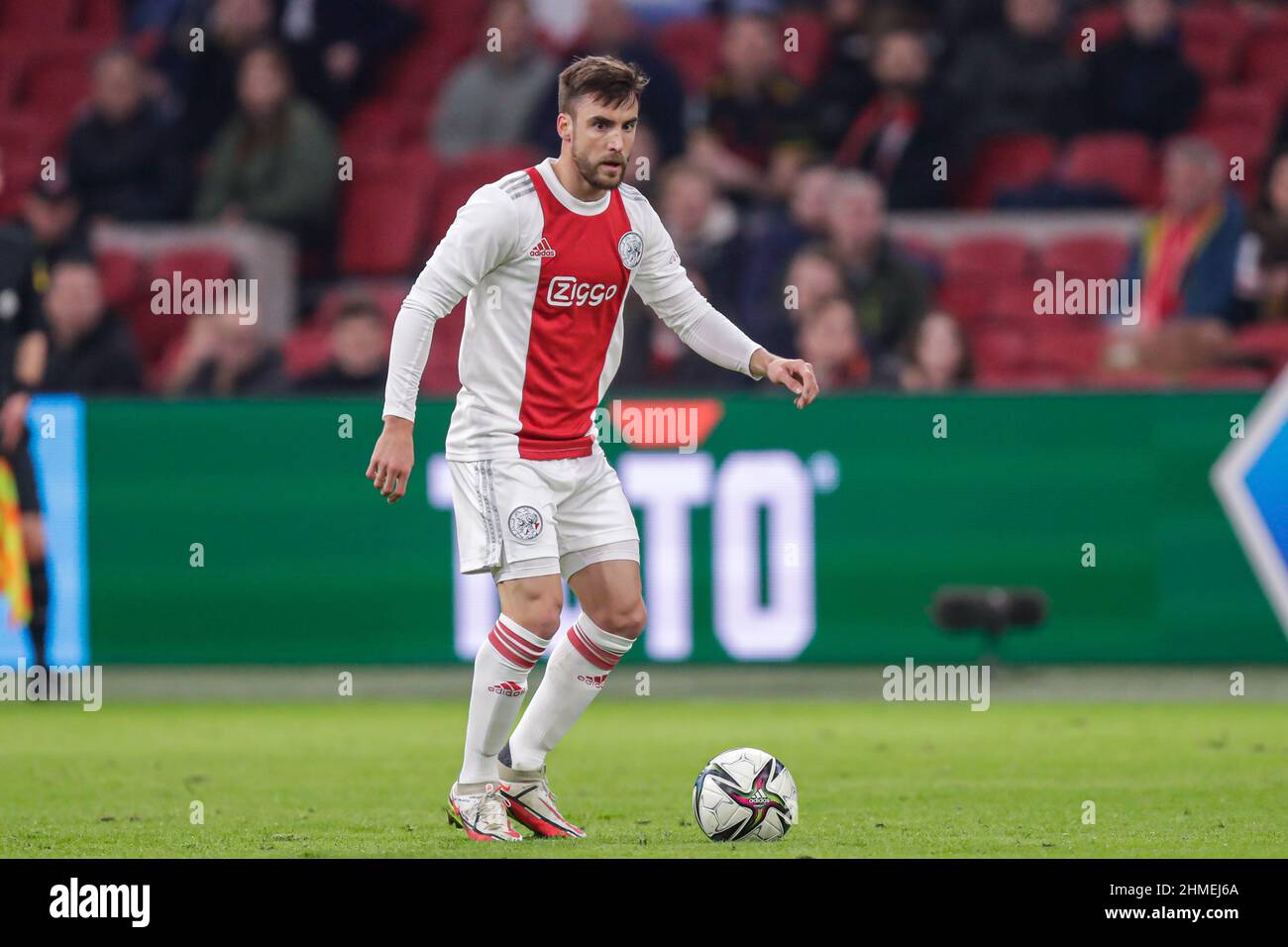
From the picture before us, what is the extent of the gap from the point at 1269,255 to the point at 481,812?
27.6 ft

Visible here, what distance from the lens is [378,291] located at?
49.3 feet

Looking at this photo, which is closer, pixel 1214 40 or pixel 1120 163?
pixel 1120 163

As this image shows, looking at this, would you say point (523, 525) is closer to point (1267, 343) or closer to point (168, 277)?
point (1267, 343)

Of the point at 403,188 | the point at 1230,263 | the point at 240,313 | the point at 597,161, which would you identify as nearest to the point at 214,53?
the point at 403,188

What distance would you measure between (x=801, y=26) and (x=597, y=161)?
1014cm

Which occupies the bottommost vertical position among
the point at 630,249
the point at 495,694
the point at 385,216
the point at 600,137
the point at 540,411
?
the point at 495,694

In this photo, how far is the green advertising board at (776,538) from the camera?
38.5ft

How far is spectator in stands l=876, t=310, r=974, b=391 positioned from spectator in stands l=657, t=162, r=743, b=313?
1.51 meters

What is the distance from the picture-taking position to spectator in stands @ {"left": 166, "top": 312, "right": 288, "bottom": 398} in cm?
1292

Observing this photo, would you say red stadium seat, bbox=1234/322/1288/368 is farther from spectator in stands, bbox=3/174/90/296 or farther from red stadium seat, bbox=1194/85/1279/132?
spectator in stands, bbox=3/174/90/296

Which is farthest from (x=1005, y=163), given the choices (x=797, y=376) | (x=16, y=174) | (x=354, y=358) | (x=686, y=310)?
(x=797, y=376)

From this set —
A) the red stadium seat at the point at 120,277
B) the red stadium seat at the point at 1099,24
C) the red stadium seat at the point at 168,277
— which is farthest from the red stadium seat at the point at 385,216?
the red stadium seat at the point at 1099,24

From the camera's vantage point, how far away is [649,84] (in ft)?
47.4

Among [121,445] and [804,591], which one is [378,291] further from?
[804,591]
